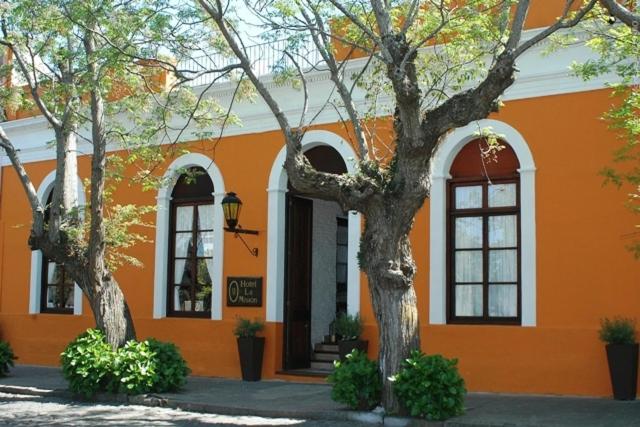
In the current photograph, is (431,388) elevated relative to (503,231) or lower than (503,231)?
lower

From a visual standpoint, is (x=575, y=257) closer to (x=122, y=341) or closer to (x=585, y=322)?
(x=585, y=322)

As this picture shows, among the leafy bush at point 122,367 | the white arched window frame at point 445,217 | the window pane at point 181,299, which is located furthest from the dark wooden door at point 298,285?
the white arched window frame at point 445,217

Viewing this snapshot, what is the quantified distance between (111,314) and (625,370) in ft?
23.7

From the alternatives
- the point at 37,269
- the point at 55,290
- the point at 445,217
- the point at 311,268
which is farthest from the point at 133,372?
the point at 37,269

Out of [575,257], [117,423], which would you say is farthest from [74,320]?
[575,257]

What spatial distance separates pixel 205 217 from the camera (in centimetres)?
1597

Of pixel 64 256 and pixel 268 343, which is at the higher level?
pixel 64 256

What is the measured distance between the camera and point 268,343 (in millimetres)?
14578

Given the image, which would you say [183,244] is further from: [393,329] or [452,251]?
[393,329]

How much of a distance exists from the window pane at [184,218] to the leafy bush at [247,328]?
8.18ft

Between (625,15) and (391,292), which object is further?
(391,292)

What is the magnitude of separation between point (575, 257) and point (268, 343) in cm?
534

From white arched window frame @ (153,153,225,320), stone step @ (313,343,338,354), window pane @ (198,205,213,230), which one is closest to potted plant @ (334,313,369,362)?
stone step @ (313,343,338,354)

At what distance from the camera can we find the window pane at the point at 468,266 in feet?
42.4
